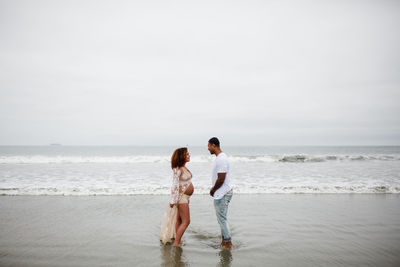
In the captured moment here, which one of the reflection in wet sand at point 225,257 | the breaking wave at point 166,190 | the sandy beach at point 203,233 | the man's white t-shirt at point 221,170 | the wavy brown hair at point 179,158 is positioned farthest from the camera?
the breaking wave at point 166,190

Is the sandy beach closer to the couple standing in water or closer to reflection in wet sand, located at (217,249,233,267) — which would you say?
reflection in wet sand, located at (217,249,233,267)

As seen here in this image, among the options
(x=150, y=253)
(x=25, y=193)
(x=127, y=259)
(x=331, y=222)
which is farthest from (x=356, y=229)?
(x=25, y=193)

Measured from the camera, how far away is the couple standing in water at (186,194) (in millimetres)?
4758

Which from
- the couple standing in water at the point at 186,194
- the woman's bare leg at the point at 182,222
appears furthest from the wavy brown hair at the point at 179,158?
the woman's bare leg at the point at 182,222

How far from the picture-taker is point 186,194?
16.8 ft

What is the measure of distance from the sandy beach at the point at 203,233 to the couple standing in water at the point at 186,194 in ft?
1.16

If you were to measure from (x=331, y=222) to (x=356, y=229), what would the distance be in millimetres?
670

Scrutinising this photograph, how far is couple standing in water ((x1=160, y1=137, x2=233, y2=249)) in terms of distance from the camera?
4.76 meters

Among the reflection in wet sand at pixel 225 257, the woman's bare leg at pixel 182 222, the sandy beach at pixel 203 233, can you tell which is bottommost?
the sandy beach at pixel 203 233

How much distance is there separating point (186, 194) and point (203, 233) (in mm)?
1577

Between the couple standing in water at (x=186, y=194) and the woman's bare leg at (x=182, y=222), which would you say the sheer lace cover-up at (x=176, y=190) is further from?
the woman's bare leg at (x=182, y=222)

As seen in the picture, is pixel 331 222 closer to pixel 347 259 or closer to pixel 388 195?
pixel 347 259

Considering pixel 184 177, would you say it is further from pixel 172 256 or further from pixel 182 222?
pixel 172 256

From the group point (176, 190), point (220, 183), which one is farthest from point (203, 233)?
point (220, 183)
